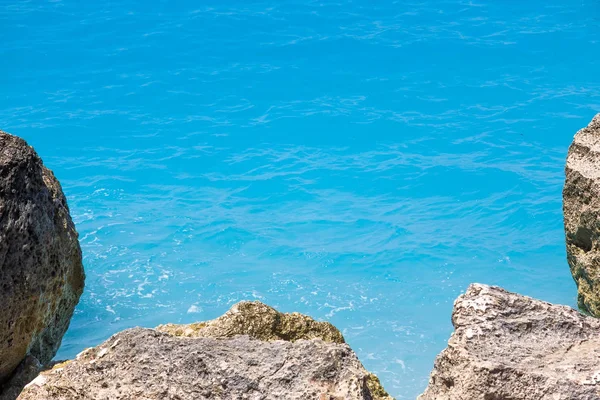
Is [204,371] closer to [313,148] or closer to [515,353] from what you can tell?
[515,353]

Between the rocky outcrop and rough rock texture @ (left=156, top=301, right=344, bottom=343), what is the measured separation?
62cm

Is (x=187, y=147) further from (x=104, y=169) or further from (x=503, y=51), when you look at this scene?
(x=503, y=51)

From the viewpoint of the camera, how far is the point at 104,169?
1174 centimetres

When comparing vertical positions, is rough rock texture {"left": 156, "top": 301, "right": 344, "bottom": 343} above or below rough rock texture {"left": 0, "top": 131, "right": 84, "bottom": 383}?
below

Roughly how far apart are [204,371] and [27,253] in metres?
1.18

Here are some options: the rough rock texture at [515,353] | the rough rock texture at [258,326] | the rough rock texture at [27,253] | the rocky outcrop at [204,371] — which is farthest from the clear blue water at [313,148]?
the rocky outcrop at [204,371]

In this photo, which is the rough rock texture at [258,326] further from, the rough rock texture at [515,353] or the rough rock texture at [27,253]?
the rough rock texture at [515,353]

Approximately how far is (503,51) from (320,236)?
666cm

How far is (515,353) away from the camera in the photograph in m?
2.62

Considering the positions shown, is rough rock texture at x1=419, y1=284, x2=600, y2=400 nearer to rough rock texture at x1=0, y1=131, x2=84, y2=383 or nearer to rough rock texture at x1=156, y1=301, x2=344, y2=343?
rough rock texture at x1=156, y1=301, x2=344, y2=343

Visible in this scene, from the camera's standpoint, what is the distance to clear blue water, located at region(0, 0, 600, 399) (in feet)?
29.5

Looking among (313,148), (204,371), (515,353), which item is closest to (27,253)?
(204,371)

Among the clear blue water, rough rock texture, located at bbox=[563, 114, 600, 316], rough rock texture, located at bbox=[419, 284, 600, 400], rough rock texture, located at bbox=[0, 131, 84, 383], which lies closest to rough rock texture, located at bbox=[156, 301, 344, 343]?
rough rock texture, located at bbox=[0, 131, 84, 383]

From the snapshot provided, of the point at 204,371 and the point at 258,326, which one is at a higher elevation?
the point at 204,371
